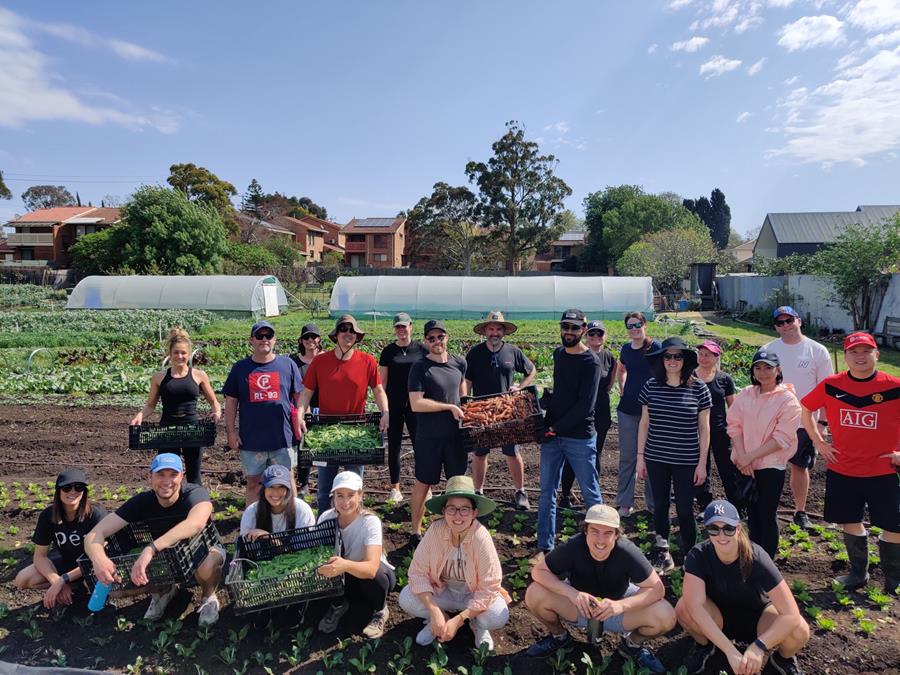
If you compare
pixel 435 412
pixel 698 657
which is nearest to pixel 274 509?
pixel 435 412

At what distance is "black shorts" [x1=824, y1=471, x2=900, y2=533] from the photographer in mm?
4203

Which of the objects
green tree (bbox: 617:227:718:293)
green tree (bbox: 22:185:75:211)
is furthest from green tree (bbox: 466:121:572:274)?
green tree (bbox: 22:185:75:211)

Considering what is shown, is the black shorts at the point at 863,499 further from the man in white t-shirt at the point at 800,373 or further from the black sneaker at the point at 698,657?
the black sneaker at the point at 698,657

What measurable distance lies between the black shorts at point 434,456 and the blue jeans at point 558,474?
0.70m

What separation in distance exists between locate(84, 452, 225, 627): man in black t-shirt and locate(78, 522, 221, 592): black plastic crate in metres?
0.04

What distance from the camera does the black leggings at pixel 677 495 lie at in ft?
14.6

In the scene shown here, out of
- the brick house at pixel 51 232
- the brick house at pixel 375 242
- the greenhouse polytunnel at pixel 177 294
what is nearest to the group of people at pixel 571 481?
the greenhouse polytunnel at pixel 177 294

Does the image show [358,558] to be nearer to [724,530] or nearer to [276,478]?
[276,478]

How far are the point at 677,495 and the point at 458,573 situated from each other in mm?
1910

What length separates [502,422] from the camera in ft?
15.2

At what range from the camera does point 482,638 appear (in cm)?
362

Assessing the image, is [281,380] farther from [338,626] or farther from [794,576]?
[794,576]

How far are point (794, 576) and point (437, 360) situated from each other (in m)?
3.29

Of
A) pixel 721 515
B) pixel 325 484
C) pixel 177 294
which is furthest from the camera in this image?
pixel 177 294
